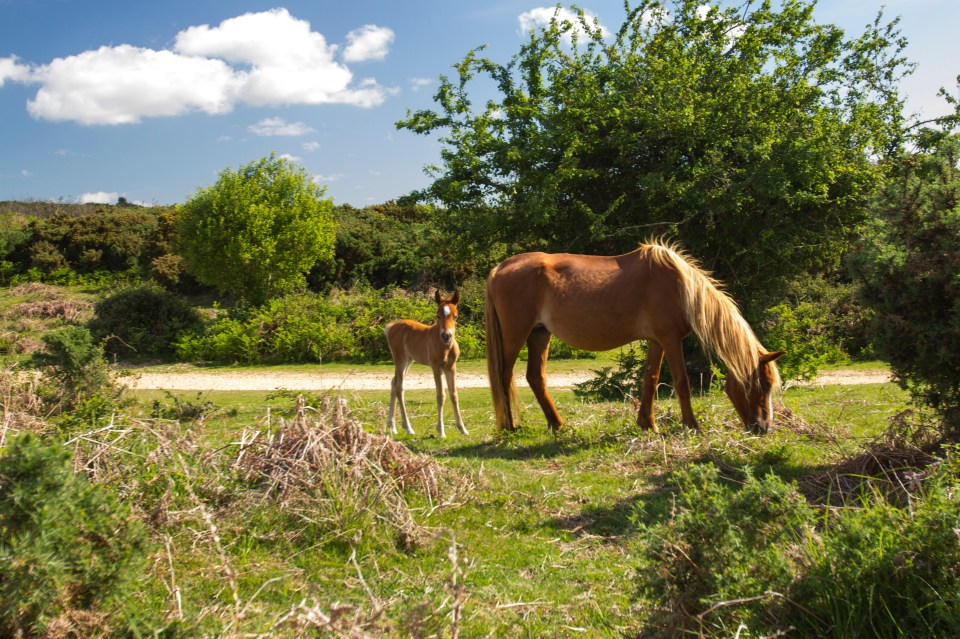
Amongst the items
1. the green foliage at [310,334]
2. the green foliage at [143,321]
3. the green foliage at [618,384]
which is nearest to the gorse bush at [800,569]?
the green foliage at [618,384]

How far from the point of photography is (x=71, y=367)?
9.05 metres

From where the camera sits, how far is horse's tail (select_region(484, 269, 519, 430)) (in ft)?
27.8

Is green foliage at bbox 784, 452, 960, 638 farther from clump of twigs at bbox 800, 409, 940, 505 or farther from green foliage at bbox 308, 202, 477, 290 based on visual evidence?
green foliage at bbox 308, 202, 477, 290

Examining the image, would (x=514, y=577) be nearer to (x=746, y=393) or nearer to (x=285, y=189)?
(x=746, y=393)

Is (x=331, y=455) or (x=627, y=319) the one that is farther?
(x=627, y=319)

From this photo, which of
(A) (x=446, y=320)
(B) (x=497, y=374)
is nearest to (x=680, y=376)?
(B) (x=497, y=374)

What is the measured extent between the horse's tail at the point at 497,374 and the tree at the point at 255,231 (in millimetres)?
19066

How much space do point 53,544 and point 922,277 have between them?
5635 millimetres

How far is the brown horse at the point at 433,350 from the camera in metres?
9.00

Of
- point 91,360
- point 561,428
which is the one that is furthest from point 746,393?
point 91,360

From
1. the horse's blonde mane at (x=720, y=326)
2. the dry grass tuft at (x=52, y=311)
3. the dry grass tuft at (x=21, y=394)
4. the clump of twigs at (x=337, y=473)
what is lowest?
the clump of twigs at (x=337, y=473)

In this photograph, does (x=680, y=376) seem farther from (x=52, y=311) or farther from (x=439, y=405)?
(x=52, y=311)

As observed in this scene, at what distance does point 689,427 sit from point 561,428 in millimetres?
1548

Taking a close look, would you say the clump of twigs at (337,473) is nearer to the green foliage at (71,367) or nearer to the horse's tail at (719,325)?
the horse's tail at (719,325)
